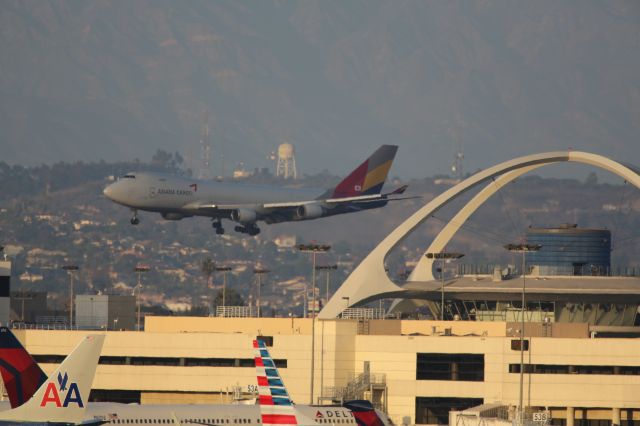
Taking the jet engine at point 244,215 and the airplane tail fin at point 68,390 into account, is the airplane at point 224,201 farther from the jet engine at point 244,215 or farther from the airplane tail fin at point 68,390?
the airplane tail fin at point 68,390

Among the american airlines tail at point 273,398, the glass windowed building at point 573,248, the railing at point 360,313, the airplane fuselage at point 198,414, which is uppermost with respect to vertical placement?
the glass windowed building at point 573,248

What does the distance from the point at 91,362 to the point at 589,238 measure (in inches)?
4804

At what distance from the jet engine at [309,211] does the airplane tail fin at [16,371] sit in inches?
3737

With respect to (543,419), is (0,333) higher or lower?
higher

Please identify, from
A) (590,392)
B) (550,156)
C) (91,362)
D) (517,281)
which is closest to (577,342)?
(590,392)

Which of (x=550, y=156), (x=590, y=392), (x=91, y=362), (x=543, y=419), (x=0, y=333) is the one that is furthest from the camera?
(x=550, y=156)

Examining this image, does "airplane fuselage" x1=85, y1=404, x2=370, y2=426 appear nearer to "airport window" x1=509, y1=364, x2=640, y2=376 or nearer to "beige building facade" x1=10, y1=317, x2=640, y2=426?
"beige building facade" x1=10, y1=317, x2=640, y2=426

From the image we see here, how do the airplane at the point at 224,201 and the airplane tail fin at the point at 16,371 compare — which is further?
the airplane at the point at 224,201

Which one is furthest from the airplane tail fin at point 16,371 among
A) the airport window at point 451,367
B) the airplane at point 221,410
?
the airport window at point 451,367

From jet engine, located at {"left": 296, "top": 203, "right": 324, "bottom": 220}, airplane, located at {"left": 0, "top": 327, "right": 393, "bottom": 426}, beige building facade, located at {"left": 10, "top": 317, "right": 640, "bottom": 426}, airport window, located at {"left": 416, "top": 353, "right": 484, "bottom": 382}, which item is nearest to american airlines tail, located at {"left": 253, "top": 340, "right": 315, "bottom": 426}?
airplane, located at {"left": 0, "top": 327, "right": 393, "bottom": 426}

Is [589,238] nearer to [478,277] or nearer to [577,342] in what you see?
[478,277]

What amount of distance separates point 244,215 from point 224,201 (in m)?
4.32

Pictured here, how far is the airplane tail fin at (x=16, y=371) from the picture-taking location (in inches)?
3236

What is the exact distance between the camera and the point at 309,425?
8356 centimetres
